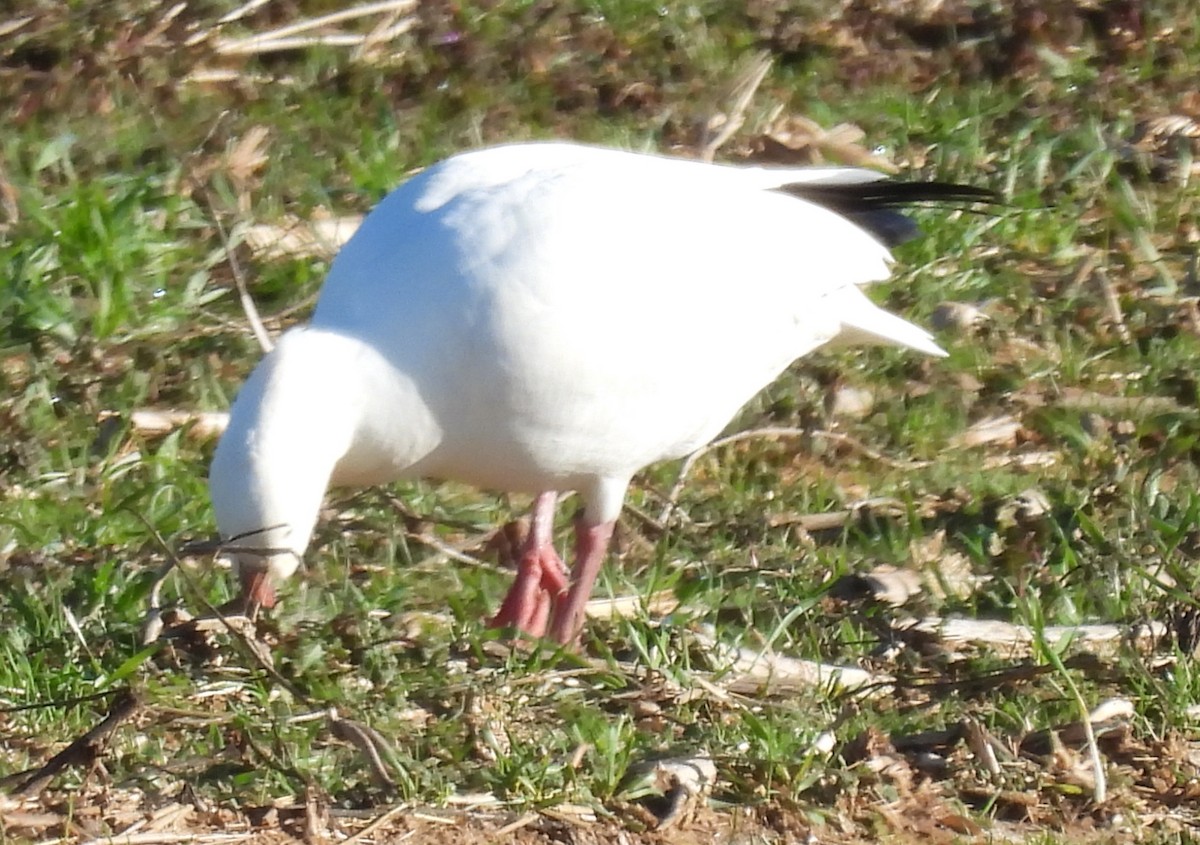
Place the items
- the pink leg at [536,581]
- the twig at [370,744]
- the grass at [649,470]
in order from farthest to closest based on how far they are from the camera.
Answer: the pink leg at [536,581]
the grass at [649,470]
the twig at [370,744]

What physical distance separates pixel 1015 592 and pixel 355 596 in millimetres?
1428

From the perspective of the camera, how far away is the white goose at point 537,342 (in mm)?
3957

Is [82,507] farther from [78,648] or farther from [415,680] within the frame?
[415,680]

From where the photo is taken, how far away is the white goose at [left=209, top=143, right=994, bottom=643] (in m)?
3.96

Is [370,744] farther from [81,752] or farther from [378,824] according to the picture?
[81,752]

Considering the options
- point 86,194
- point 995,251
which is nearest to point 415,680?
point 86,194

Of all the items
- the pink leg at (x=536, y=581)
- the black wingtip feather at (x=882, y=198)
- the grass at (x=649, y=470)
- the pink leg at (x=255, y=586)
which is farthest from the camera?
the black wingtip feather at (x=882, y=198)

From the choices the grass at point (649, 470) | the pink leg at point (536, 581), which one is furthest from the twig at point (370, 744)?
the pink leg at point (536, 581)

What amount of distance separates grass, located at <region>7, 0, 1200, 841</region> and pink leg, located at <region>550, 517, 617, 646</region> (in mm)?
84

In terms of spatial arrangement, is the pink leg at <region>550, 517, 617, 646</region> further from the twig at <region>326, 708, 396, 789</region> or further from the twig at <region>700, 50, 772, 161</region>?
the twig at <region>700, 50, 772, 161</region>

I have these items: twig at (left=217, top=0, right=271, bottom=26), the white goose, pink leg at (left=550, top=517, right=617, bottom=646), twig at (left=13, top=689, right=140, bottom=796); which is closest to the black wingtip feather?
the white goose

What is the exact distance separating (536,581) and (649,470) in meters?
0.88

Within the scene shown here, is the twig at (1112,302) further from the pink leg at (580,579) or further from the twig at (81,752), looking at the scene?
the twig at (81,752)

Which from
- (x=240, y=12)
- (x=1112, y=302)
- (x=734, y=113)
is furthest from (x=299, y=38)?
(x=1112, y=302)
